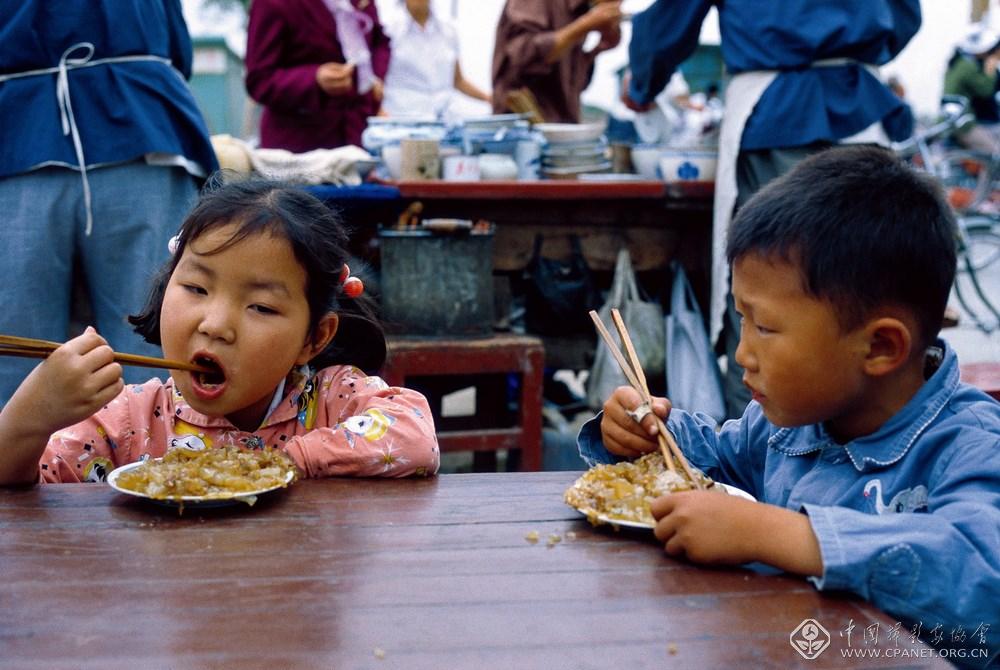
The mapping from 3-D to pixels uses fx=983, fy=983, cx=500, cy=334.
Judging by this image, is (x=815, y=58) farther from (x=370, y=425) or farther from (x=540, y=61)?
(x=370, y=425)

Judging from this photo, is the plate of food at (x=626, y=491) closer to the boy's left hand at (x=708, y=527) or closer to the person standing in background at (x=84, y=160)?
the boy's left hand at (x=708, y=527)

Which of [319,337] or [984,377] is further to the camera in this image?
[984,377]

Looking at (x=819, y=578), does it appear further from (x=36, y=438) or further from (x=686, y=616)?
(x=36, y=438)

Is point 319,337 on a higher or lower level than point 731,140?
lower

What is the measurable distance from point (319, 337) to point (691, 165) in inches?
108

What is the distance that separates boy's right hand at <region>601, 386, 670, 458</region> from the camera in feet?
5.71

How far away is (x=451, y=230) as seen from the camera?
12.9 ft

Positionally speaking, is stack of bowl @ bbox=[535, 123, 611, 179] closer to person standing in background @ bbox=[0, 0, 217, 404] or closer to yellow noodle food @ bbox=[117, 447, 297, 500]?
person standing in background @ bbox=[0, 0, 217, 404]

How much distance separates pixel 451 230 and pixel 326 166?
2.00 ft

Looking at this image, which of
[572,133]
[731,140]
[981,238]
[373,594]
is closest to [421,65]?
[572,133]

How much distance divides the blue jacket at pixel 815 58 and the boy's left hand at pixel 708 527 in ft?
9.61

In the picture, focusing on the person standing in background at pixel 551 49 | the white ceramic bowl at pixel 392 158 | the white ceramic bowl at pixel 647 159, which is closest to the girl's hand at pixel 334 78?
the white ceramic bowl at pixel 392 158

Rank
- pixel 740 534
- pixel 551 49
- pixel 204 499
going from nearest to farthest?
pixel 740 534
pixel 204 499
pixel 551 49

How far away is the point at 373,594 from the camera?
1.16 metres
